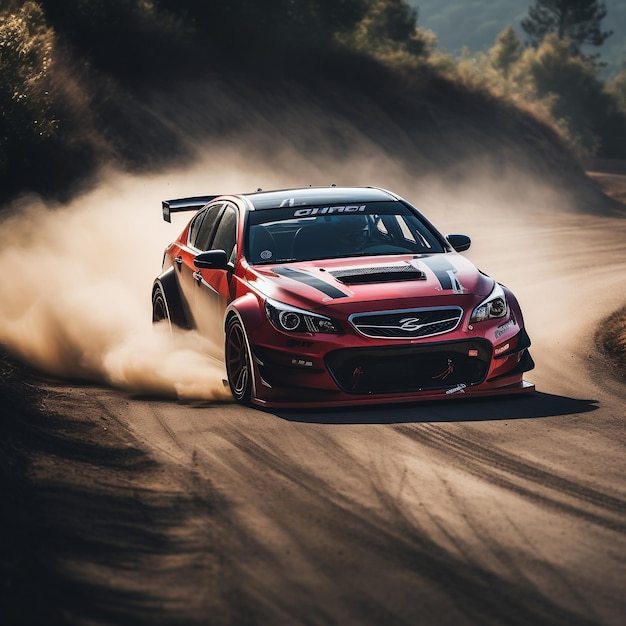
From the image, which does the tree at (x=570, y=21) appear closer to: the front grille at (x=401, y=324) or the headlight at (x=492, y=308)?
the headlight at (x=492, y=308)

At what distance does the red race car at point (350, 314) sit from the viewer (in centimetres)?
875

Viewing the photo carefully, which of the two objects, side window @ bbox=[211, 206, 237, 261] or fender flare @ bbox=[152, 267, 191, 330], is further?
fender flare @ bbox=[152, 267, 191, 330]

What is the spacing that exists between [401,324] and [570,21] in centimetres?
12753

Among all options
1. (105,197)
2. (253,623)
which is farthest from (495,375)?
(105,197)

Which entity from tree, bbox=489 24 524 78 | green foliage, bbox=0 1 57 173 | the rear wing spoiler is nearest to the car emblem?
the rear wing spoiler

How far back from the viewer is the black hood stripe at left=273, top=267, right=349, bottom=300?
29.3 ft

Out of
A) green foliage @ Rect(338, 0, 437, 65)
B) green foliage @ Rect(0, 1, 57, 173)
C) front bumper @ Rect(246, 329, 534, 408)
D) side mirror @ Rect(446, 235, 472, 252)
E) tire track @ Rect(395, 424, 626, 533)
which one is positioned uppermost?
green foliage @ Rect(338, 0, 437, 65)

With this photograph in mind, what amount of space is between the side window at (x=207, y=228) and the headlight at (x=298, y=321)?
227cm

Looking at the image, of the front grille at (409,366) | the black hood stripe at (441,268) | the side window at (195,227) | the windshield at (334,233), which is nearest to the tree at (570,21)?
the side window at (195,227)

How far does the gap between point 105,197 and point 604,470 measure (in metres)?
18.6

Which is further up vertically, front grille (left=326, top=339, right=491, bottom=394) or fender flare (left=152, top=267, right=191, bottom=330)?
fender flare (left=152, top=267, right=191, bottom=330)

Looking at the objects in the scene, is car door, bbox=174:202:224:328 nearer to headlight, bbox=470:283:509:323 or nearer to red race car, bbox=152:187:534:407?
red race car, bbox=152:187:534:407

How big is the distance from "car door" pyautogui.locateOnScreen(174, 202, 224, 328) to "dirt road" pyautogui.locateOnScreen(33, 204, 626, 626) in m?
1.27

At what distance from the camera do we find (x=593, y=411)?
9.02 metres
